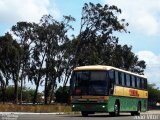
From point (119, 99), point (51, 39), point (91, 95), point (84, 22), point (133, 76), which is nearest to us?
point (91, 95)

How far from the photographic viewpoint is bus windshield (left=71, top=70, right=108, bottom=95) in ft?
104

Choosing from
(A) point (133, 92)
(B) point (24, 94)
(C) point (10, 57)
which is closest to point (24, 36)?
(C) point (10, 57)

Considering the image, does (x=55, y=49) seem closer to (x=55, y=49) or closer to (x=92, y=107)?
(x=55, y=49)

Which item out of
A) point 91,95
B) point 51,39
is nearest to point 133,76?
point 91,95

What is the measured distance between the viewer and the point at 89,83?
3173 centimetres

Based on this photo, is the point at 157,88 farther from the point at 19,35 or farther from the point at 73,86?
the point at 73,86

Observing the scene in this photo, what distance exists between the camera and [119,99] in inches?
1342

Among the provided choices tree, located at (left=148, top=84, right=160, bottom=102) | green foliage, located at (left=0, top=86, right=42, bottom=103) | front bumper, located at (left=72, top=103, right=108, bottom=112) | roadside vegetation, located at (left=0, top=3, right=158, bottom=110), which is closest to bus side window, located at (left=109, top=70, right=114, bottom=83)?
front bumper, located at (left=72, top=103, right=108, bottom=112)

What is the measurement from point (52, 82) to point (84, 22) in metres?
14.7

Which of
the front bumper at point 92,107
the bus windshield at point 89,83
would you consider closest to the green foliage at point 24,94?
the bus windshield at point 89,83

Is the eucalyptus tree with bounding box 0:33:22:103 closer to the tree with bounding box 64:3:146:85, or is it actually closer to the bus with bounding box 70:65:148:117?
the tree with bounding box 64:3:146:85

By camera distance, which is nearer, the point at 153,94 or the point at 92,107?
the point at 92,107

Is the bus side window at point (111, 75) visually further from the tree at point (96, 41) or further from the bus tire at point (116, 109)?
the tree at point (96, 41)

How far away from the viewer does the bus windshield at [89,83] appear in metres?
31.7
